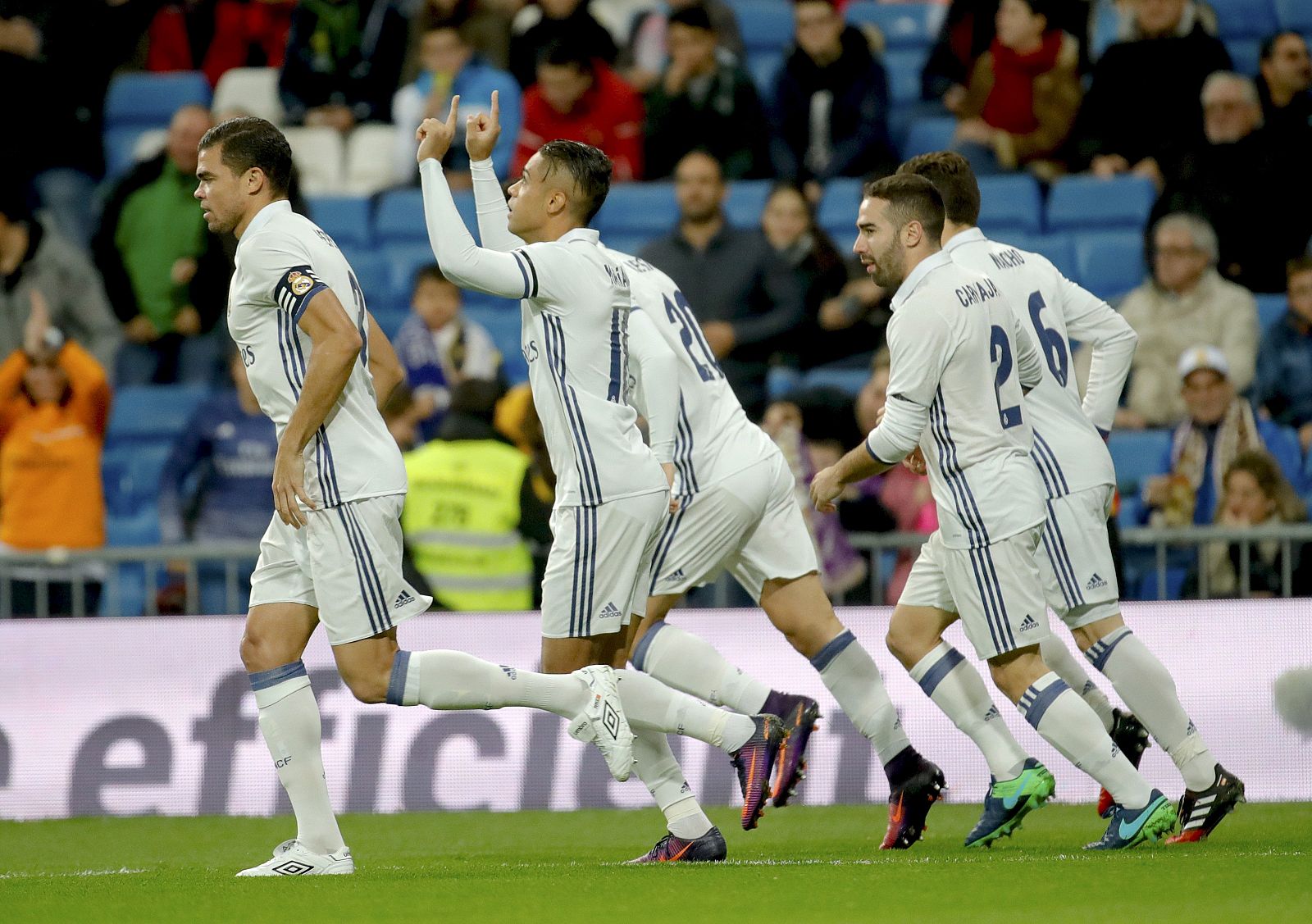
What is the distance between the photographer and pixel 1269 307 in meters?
12.1

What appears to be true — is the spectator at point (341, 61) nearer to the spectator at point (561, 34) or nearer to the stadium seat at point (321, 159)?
the stadium seat at point (321, 159)

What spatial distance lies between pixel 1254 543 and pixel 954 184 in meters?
3.21

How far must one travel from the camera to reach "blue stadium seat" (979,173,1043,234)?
12977mm

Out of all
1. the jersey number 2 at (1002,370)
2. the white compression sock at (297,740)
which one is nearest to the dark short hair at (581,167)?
the jersey number 2 at (1002,370)

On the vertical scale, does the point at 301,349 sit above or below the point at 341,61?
below

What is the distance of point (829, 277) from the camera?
11.9 m

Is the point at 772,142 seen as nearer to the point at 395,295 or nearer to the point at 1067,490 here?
the point at 395,295

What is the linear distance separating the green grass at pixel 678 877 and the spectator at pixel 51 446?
3.25 meters

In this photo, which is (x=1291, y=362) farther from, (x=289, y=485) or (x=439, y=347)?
(x=289, y=485)

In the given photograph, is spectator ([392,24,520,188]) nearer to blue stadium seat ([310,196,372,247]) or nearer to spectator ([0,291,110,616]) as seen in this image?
blue stadium seat ([310,196,372,247])

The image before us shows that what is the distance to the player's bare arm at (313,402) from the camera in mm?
5809

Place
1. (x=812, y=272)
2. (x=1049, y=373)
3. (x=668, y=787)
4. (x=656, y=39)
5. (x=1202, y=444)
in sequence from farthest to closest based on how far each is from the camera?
1. (x=656, y=39)
2. (x=812, y=272)
3. (x=1202, y=444)
4. (x=1049, y=373)
5. (x=668, y=787)

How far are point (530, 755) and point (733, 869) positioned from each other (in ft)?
10.3

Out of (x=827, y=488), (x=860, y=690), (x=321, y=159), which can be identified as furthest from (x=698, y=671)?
(x=321, y=159)
